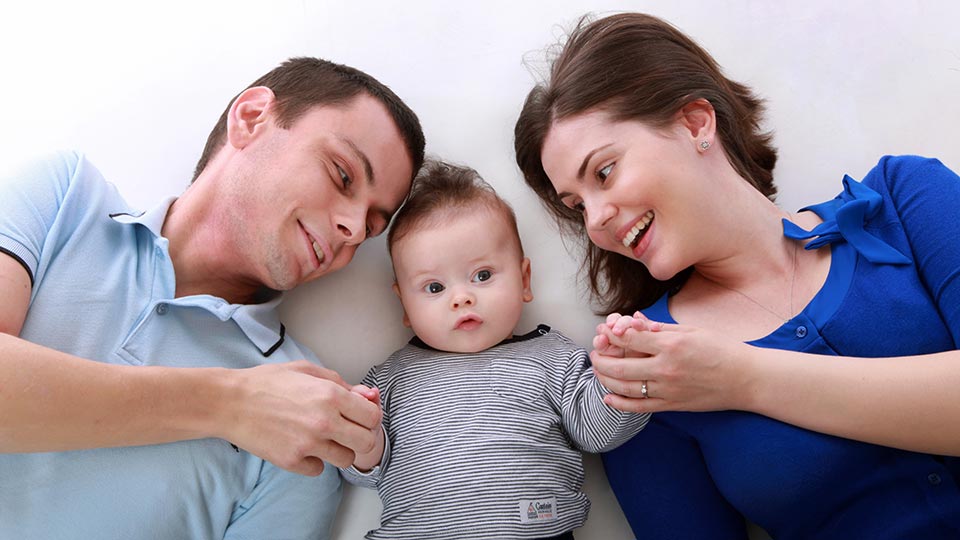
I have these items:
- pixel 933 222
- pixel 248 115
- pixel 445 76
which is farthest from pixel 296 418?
pixel 933 222

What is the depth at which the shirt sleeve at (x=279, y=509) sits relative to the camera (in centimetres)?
141

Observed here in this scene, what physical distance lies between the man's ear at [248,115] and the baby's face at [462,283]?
1.15 ft

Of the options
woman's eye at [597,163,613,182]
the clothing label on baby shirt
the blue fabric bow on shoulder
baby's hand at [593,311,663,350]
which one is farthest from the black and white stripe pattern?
the blue fabric bow on shoulder

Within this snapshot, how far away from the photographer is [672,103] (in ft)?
4.70

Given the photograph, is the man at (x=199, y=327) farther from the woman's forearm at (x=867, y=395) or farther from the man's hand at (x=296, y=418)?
the woman's forearm at (x=867, y=395)

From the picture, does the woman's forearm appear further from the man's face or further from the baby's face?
the man's face

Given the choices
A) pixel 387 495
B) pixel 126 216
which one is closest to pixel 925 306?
pixel 387 495

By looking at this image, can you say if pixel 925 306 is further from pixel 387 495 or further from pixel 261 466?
pixel 261 466

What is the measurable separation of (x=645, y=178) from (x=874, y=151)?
0.75m

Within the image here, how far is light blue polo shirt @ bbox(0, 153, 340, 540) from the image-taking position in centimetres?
123

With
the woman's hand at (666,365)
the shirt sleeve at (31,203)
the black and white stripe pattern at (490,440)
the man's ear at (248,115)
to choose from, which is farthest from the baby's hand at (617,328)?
the shirt sleeve at (31,203)

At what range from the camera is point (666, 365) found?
1.21 m

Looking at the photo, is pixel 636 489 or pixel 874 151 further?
pixel 874 151

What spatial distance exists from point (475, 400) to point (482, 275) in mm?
234
